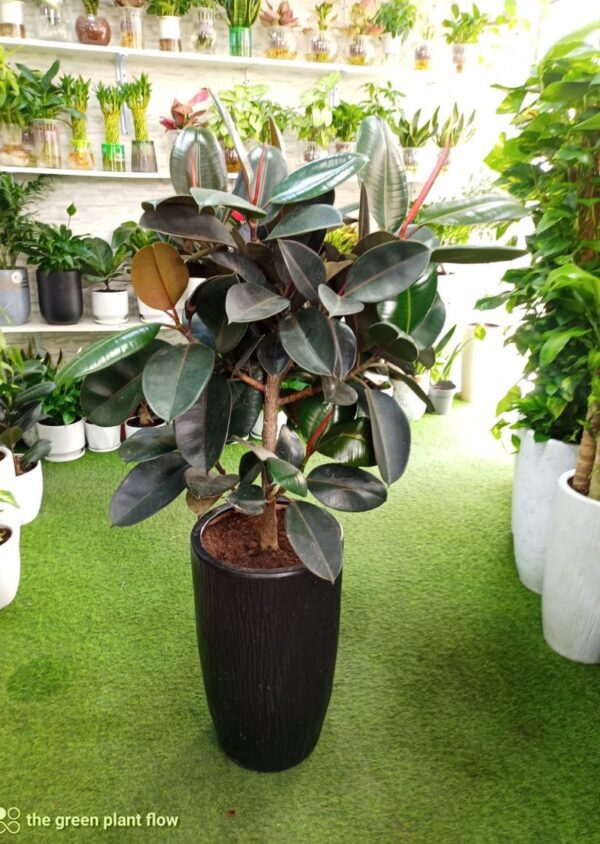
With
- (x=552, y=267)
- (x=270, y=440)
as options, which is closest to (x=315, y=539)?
A: (x=270, y=440)

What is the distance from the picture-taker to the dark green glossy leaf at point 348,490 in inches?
50.7

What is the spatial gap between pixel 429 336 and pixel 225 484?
0.48 m

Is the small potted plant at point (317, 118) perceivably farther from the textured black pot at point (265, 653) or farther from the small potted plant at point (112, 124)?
the textured black pot at point (265, 653)

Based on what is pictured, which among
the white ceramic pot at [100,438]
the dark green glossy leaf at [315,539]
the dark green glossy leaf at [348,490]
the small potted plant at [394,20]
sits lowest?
the white ceramic pot at [100,438]

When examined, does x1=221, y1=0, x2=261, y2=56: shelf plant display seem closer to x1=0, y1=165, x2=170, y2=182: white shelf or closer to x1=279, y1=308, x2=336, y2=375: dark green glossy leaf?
x1=0, y1=165, x2=170, y2=182: white shelf

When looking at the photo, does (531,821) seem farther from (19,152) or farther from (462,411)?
(19,152)

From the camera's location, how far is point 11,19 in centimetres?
289

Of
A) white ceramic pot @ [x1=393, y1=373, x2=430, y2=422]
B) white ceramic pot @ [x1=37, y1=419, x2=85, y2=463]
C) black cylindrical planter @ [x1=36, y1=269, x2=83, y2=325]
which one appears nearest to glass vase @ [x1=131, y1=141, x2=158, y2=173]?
black cylindrical planter @ [x1=36, y1=269, x2=83, y2=325]

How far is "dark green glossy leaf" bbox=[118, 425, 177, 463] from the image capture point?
1282mm

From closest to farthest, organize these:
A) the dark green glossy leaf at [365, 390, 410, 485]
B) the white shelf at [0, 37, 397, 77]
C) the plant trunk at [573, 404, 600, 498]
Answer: the dark green glossy leaf at [365, 390, 410, 485]
the plant trunk at [573, 404, 600, 498]
the white shelf at [0, 37, 397, 77]

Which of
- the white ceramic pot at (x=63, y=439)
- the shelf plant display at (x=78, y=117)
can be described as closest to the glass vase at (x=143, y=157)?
the shelf plant display at (x=78, y=117)

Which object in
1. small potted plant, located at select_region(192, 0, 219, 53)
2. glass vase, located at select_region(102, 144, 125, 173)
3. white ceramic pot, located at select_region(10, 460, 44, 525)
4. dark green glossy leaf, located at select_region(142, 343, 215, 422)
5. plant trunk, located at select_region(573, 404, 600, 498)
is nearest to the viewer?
dark green glossy leaf, located at select_region(142, 343, 215, 422)

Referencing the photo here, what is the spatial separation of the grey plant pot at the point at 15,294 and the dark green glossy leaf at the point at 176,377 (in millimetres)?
2263

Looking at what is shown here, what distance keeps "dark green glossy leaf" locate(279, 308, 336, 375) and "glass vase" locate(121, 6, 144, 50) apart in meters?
2.64
